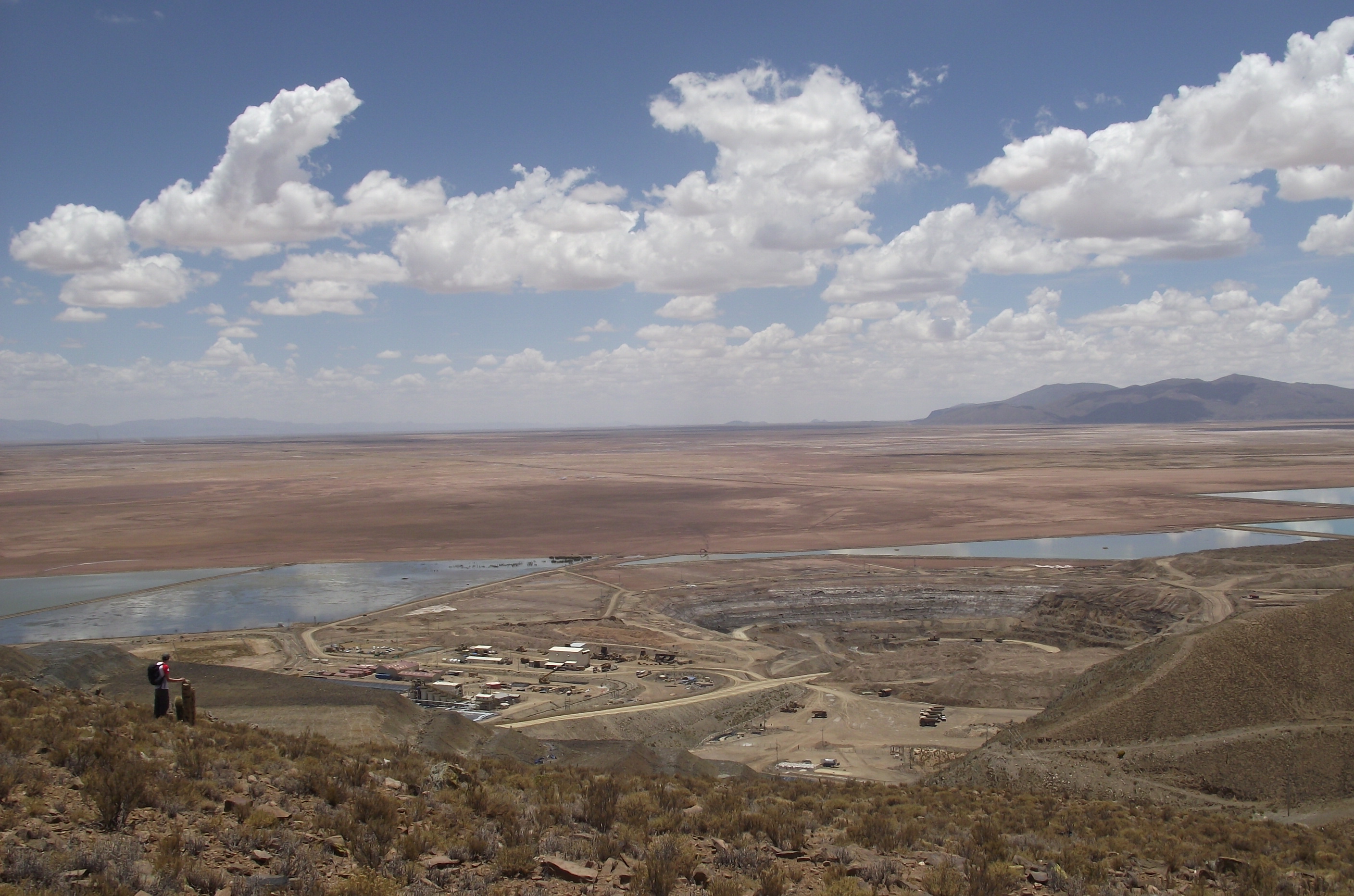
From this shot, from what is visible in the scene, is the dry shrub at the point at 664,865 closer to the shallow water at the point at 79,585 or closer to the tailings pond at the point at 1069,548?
the tailings pond at the point at 1069,548

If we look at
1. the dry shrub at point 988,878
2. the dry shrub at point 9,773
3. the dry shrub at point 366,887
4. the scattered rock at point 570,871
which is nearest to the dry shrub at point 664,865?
the scattered rock at point 570,871

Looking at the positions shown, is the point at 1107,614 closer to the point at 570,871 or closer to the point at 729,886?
the point at 729,886

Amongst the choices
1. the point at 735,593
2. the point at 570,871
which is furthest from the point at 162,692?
the point at 735,593

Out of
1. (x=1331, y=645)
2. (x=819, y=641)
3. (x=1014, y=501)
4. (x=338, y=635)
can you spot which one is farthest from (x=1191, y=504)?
(x=338, y=635)

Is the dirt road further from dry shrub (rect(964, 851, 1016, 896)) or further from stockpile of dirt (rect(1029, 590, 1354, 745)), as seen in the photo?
dry shrub (rect(964, 851, 1016, 896))

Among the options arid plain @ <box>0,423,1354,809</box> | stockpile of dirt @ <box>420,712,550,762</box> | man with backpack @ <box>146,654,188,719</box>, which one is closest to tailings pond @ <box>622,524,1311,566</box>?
arid plain @ <box>0,423,1354,809</box>
